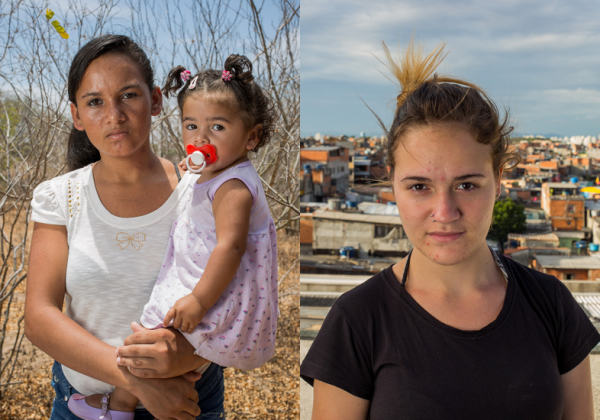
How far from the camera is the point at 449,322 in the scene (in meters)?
1.00

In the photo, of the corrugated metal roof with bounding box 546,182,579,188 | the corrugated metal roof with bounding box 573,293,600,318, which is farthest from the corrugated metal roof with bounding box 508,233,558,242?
the corrugated metal roof with bounding box 573,293,600,318

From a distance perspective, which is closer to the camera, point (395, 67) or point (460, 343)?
point (460, 343)

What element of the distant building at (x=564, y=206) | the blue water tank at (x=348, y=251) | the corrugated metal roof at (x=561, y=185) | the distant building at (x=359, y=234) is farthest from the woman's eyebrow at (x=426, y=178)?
the corrugated metal roof at (x=561, y=185)

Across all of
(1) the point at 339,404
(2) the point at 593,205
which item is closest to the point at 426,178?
(1) the point at 339,404

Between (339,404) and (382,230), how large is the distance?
4314 millimetres

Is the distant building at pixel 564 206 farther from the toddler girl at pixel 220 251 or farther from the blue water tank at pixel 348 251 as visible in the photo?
the toddler girl at pixel 220 251

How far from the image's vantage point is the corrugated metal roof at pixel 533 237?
7955 millimetres

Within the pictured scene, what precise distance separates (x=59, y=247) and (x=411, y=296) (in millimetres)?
870

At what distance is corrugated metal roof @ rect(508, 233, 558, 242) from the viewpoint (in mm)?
7955

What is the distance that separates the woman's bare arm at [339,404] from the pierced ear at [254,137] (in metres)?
0.69

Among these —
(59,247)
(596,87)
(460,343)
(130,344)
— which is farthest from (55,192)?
(596,87)

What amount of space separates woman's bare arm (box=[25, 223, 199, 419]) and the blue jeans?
0.11m

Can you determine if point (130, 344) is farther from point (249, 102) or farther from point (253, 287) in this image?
point (249, 102)

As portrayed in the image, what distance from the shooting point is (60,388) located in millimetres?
1262
